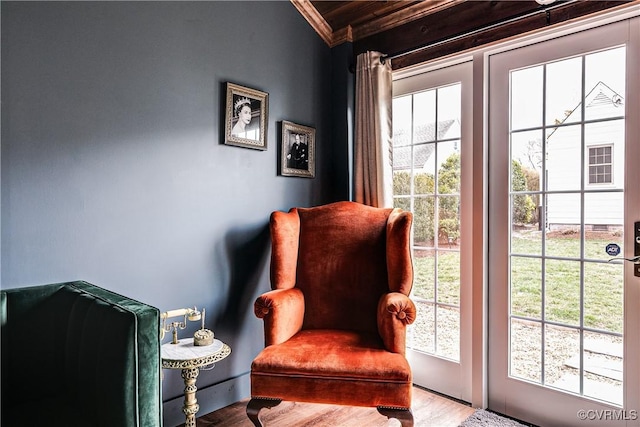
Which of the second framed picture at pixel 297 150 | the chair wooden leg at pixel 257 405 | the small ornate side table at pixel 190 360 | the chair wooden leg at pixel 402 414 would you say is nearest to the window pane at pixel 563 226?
the chair wooden leg at pixel 402 414

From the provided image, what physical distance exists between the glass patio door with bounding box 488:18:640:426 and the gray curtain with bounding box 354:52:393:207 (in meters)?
0.64

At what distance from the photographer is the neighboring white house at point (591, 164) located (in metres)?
1.89

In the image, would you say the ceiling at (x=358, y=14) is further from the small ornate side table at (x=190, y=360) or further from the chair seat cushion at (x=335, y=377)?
the small ornate side table at (x=190, y=360)

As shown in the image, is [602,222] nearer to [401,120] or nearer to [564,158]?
[564,158]

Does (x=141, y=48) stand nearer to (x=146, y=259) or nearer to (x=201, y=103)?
(x=201, y=103)

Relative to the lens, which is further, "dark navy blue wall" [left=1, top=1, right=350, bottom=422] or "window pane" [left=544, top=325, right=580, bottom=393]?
"window pane" [left=544, top=325, right=580, bottom=393]

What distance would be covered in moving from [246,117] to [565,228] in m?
1.85

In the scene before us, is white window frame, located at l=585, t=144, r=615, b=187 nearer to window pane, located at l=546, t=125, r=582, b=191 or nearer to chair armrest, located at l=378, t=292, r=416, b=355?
window pane, located at l=546, t=125, r=582, b=191

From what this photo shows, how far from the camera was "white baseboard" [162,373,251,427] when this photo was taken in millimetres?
2068

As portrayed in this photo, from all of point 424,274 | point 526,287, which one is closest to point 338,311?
point 424,274

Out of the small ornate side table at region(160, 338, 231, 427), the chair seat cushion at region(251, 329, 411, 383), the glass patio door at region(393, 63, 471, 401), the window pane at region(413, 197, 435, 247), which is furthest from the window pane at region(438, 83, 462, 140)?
the small ornate side table at region(160, 338, 231, 427)

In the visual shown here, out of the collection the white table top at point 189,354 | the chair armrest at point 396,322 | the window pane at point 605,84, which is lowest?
the white table top at point 189,354

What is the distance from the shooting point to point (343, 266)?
93.2 inches

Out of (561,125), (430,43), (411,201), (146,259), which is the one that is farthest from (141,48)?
(561,125)
